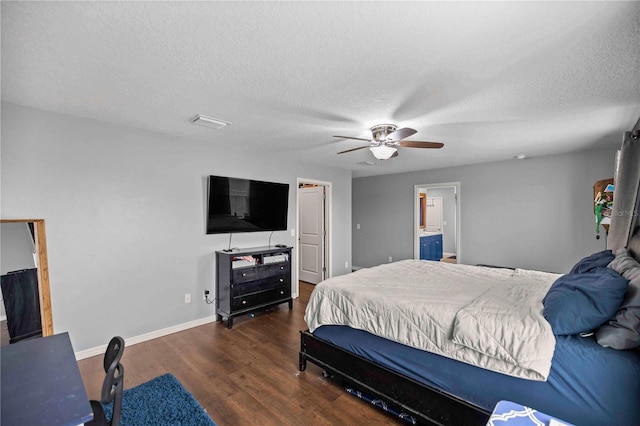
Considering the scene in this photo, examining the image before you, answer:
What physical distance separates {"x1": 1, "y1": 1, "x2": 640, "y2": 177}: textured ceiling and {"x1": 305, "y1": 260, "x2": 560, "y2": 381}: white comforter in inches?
62.4

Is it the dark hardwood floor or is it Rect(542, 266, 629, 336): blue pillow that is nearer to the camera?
Rect(542, 266, 629, 336): blue pillow

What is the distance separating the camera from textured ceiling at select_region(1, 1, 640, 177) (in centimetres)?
139

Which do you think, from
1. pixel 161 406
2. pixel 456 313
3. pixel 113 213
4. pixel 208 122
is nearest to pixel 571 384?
pixel 456 313

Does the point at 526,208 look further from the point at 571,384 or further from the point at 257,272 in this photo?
the point at 257,272

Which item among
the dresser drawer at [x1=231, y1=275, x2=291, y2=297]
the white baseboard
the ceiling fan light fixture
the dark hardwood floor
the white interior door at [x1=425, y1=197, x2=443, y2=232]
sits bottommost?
the dark hardwood floor

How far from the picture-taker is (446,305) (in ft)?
6.62

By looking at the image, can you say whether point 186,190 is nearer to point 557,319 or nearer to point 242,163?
point 242,163

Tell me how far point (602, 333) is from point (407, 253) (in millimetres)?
4685

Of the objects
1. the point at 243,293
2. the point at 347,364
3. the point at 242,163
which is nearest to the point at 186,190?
the point at 242,163

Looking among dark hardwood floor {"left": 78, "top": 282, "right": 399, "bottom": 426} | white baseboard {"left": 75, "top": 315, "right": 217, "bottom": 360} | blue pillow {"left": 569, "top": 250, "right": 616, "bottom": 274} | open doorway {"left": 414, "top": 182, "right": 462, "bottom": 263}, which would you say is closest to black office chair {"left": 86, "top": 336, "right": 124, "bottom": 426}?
dark hardwood floor {"left": 78, "top": 282, "right": 399, "bottom": 426}

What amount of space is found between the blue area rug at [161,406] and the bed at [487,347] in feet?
3.09

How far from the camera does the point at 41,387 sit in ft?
3.64

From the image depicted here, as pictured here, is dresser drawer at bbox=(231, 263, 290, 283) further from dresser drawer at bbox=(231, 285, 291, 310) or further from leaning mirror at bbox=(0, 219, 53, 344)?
leaning mirror at bbox=(0, 219, 53, 344)

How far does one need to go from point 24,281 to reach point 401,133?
3548mm
